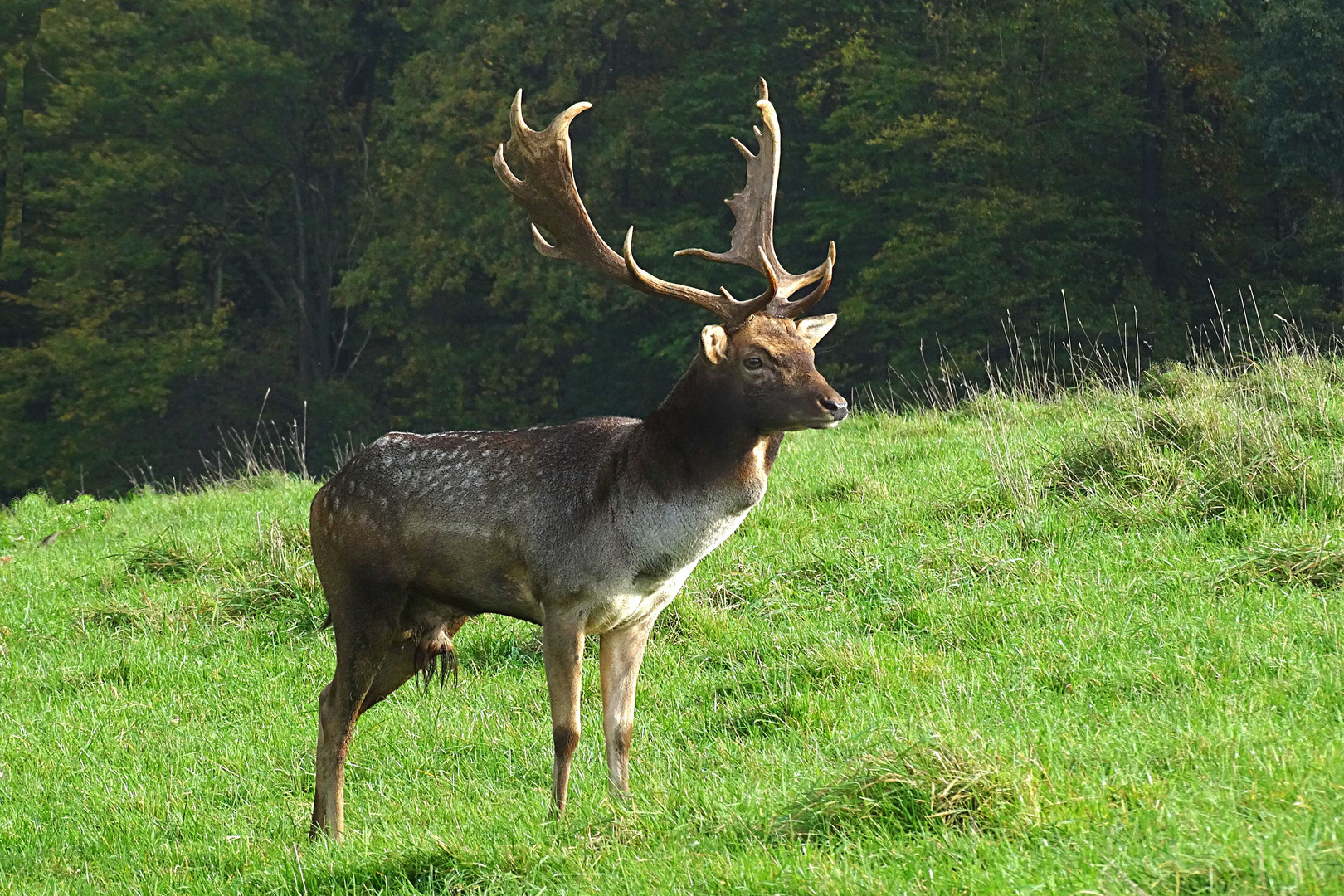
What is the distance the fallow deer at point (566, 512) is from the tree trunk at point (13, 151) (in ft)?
101

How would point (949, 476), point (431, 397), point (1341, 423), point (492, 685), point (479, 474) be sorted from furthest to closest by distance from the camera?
point (431, 397)
point (949, 476)
point (1341, 423)
point (492, 685)
point (479, 474)

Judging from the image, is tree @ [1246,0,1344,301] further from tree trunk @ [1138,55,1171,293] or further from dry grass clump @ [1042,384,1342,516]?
dry grass clump @ [1042,384,1342,516]

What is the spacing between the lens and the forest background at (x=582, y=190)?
26.0 m

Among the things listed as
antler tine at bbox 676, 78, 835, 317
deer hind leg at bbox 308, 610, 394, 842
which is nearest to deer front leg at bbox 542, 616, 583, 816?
deer hind leg at bbox 308, 610, 394, 842

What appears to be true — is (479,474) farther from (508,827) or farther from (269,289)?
(269,289)

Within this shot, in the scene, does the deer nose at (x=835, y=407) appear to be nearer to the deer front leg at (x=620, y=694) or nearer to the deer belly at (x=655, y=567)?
the deer belly at (x=655, y=567)

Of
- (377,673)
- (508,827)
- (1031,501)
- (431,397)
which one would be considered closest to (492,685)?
(377,673)

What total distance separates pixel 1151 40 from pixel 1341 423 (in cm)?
1959

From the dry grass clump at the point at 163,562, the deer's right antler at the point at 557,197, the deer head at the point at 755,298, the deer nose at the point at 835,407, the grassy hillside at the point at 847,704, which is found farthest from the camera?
the dry grass clump at the point at 163,562

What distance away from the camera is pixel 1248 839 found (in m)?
3.36

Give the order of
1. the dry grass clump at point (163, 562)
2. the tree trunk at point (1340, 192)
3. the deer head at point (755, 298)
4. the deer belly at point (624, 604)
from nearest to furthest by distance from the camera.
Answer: the deer head at point (755, 298) → the deer belly at point (624, 604) → the dry grass clump at point (163, 562) → the tree trunk at point (1340, 192)

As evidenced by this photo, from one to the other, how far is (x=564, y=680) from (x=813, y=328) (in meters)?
1.60

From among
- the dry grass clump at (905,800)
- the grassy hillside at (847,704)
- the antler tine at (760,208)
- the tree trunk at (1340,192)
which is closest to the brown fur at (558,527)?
the grassy hillside at (847,704)

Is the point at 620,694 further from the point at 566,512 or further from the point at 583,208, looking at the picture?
the point at 583,208
